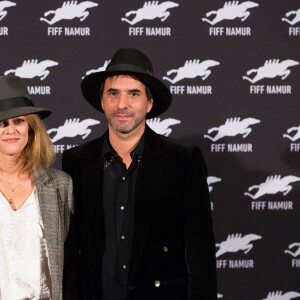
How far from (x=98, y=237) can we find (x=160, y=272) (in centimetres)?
30

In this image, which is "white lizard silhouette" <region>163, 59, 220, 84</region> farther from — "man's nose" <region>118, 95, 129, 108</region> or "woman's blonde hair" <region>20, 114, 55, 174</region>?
"woman's blonde hair" <region>20, 114, 55, 174</region>

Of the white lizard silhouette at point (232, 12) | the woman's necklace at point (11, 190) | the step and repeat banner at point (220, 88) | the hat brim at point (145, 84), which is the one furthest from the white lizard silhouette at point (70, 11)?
the woman's necklace at point (11, 190)

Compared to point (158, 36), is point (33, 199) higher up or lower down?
lower down

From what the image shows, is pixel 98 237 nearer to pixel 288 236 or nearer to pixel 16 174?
pixel 16 174

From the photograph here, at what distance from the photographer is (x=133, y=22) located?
4.34m

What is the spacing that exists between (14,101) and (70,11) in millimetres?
1862

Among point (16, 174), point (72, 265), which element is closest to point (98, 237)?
point (72, 265)

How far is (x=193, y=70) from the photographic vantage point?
4.36m

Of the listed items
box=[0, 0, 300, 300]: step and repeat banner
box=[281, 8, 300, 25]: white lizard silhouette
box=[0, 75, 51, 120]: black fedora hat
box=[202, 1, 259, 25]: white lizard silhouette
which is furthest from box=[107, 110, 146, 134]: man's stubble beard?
box=[281, 8, 300, 25]: white lizard silhouette

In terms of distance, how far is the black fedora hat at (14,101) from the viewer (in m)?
2.57

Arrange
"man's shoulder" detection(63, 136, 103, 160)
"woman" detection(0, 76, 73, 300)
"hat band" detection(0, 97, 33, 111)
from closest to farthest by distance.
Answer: "woman" detection(0, 76, 73, 300) → "hat band" detection(0, 97, 33, 111) → "man's shoulder" detection(63, 136, 103, 160)

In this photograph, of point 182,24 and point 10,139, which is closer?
point 10,139

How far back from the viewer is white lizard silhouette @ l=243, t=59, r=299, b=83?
172 inches

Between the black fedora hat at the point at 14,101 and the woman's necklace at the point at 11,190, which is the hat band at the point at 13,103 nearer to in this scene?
the black fedora hat at the point at 14,101
